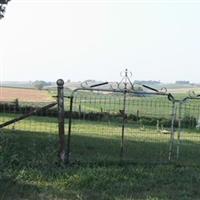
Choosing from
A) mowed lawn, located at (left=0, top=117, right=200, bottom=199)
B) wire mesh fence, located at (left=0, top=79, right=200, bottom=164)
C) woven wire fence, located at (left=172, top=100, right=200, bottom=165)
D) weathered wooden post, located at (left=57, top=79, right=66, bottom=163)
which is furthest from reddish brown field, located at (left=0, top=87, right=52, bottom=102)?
weathered wooden post, located at (left=57, top=79, right=66, bottom=163)

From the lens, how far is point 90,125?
22000mm

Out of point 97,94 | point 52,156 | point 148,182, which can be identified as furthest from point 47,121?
point 148,182

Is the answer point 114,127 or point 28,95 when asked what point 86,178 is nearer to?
point 114,127

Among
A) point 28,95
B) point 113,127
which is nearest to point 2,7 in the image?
point 113,127

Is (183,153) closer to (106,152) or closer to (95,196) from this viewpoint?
(106,152)

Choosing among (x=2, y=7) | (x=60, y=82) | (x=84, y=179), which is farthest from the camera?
(x=2, y=7)

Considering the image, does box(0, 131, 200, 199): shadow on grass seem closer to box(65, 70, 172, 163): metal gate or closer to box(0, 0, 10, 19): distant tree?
box(65, 70, 172, 163): metal gate

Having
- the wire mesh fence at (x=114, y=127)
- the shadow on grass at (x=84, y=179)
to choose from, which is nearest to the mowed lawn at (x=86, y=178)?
the shadow on grass at (x=84, y=179)

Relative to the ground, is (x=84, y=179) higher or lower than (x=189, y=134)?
higher

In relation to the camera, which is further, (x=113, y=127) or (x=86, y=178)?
(x=113, y=127)

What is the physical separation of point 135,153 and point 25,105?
183 inches

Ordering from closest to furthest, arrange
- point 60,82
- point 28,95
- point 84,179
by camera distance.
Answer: point 84,179 → point 60,82 → point 28,95

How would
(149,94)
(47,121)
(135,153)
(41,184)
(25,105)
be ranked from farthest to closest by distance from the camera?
(47,121) → (25,105) → (135,153) → (149,94) → (41,184)

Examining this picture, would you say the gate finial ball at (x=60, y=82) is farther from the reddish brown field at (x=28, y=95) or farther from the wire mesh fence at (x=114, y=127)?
the reddish brown field at (x=28, y=95)
